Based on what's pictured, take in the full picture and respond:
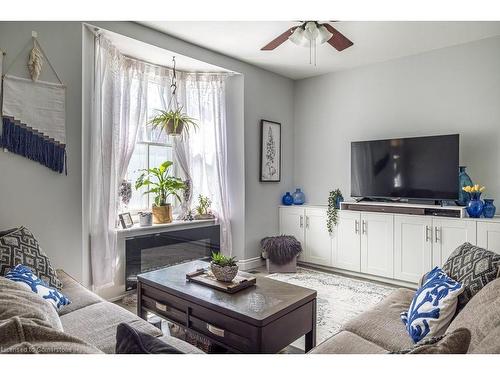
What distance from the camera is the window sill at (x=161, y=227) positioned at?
317 cm

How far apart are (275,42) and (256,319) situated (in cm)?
218

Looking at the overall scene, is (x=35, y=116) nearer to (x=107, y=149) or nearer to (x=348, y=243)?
(x=107, y=149)

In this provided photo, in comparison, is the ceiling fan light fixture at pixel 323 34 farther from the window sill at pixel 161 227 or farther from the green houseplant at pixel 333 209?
the window sill at pixel 161 227

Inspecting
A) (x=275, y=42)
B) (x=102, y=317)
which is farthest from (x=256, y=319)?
(x=275, y=42)

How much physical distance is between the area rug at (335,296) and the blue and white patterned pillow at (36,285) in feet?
4.46

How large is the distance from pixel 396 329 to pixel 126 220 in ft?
8.23

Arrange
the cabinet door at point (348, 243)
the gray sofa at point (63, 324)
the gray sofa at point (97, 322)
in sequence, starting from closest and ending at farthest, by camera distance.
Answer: the gray sofa at point (63, 324) → the gray sofa at point (97, 322) → the cabinet door at point (348, 243)

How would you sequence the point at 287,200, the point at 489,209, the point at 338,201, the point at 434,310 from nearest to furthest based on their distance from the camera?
the point at 434,310, the point at 489,209, the point at 338,201, the point at 287,200

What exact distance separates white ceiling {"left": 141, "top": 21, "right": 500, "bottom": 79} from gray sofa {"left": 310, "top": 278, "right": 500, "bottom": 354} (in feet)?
8.07

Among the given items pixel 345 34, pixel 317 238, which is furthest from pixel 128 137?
pixel 317 238

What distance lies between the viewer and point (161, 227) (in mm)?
3424

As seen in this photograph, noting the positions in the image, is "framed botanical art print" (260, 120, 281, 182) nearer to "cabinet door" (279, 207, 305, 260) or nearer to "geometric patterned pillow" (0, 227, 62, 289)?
"cabinet door" (279, 207, 305, 260)

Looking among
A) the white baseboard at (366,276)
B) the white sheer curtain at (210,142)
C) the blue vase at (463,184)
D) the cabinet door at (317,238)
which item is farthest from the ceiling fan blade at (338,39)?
the white baseboard at (366,276)
